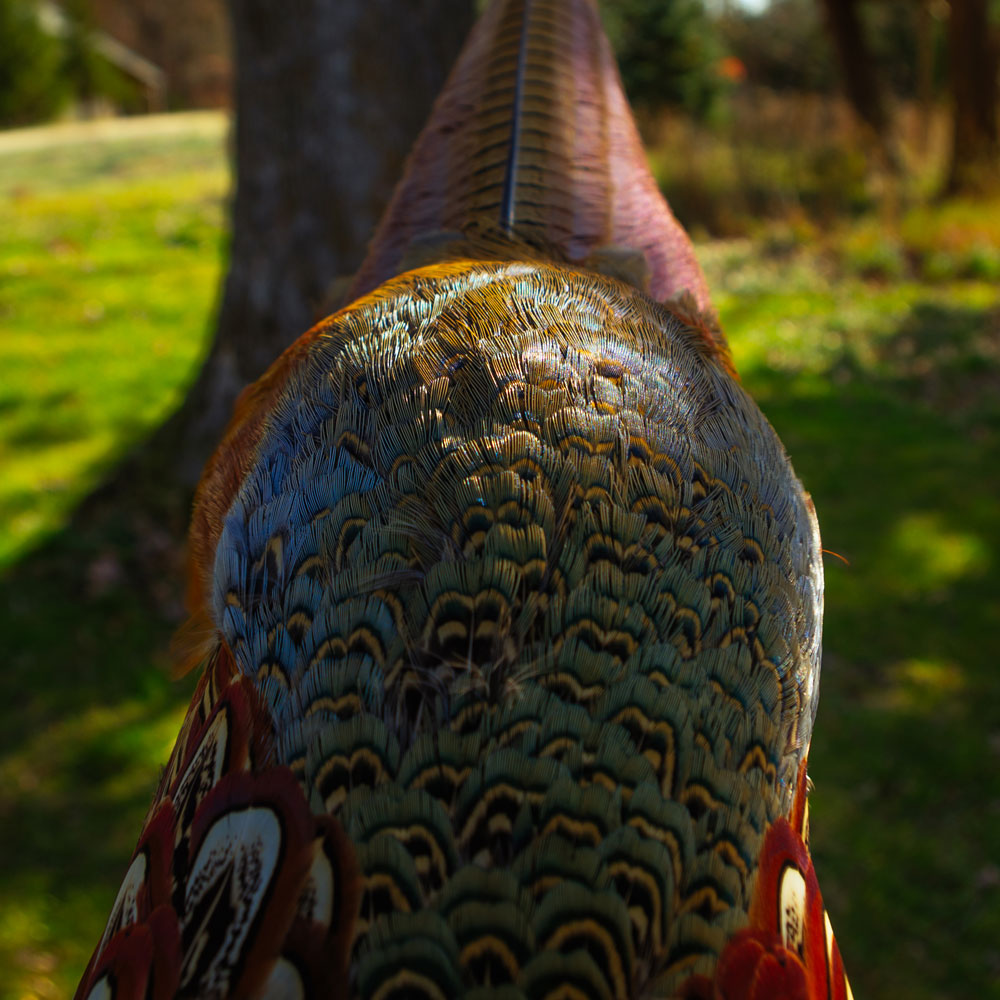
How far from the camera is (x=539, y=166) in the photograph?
1.67 meters

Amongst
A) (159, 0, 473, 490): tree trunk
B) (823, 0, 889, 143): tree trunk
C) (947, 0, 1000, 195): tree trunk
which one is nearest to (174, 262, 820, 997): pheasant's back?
(159, 0, 473, 490): tree trunk

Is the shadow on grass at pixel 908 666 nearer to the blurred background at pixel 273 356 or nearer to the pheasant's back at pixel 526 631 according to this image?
the blurred background at pixel 273 356

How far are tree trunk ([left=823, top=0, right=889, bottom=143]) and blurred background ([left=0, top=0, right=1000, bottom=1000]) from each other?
4.71ft

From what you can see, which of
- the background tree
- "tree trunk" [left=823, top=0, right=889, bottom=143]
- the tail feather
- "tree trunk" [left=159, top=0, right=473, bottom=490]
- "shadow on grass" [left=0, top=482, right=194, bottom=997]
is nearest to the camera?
the tail feather

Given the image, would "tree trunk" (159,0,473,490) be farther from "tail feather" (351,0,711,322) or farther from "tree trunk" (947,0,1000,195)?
"tree trunk" (947,0,1000,195)

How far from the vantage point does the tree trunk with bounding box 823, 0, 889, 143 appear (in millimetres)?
12039

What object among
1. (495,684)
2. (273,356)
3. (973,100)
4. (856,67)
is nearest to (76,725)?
(273,356)

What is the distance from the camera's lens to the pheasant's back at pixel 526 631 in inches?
35.1

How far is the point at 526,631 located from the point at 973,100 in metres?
11.7

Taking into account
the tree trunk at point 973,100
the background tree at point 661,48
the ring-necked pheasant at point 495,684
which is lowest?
the ring-necked pheasant at point 495,684

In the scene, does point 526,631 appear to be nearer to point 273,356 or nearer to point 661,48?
point 273,356

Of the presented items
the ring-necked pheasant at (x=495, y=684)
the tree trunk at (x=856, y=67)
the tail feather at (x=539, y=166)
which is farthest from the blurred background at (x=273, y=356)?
the tree trunk at (x=856, y=67)

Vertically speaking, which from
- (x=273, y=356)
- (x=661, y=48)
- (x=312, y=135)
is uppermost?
(x=661, y=48)

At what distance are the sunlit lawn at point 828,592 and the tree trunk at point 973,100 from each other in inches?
94.7
